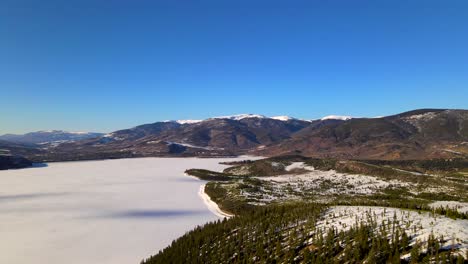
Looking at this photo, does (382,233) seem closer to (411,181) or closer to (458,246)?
(458,246)

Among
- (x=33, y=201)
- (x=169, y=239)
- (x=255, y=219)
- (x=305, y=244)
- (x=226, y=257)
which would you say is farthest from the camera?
(x=33, y=201)

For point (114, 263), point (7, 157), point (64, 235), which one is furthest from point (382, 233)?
point (7, 157)

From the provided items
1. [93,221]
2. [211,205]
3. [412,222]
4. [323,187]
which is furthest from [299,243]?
[323,187]

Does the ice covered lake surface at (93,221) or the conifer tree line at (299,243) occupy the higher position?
the conifer tree line at (299,243)

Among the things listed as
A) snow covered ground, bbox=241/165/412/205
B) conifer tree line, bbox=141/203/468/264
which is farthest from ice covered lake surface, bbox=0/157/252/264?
snow covered ground, bbox=241/165/412/205

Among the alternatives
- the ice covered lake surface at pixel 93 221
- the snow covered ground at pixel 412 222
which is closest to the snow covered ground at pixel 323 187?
the ice covered lake surface at pixel 93 221

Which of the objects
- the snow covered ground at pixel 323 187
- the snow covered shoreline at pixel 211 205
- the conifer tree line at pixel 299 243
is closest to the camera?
the conifer tree line at pixel 299 243

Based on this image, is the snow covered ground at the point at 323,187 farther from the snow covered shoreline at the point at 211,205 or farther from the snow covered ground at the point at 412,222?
the snow covered ground at the point at 412,222

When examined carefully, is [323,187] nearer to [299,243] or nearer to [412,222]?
[299,243]
